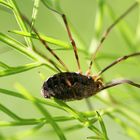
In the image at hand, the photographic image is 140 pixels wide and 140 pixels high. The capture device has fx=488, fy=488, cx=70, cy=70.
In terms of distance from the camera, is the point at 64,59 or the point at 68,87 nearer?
the point at 68,87

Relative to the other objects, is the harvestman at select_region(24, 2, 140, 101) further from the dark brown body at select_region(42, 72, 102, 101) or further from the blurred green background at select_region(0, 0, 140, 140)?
the blurred green background at select_region(0, 0, 140, 140)

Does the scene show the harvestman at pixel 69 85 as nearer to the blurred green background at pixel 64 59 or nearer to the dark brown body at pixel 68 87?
the dark brown body at pixel 68 87

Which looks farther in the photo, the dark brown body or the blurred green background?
the blurred green background

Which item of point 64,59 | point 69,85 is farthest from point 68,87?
point 64,59

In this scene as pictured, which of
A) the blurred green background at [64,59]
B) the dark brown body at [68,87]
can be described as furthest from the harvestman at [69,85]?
the blurred green background at [64,59]

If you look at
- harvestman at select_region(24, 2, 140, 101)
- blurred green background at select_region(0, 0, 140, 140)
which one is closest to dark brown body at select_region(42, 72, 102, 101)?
harvestman at select_region(24, 2, 140, 101)

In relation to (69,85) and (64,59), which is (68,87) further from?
(64,59)

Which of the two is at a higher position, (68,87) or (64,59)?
(64,59)

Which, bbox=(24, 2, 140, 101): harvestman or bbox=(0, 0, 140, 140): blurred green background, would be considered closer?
bbox=(24, 2, 140, 101): harvestman
